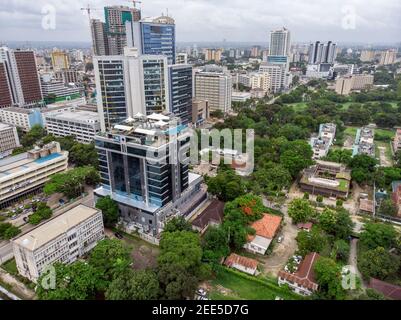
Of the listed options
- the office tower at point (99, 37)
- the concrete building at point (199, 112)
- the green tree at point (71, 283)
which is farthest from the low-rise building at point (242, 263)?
the office tower at point (99, 37)

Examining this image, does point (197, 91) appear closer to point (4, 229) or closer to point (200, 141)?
point (200, 141)

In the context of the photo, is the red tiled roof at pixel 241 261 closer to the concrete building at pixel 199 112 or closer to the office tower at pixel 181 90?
the office tower at pixel 181 90

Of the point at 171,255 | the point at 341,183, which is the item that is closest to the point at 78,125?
the point at 171,255

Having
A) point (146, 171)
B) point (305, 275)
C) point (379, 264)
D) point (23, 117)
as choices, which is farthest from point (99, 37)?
point (379, 264)

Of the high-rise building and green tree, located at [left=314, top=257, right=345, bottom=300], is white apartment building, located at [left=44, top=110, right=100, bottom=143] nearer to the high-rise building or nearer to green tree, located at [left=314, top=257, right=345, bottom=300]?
green tree, located at [left=314, top=257, right=345, bottom=300]

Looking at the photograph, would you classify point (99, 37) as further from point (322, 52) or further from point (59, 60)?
point (322, 52)
